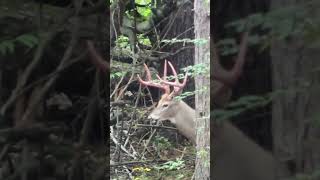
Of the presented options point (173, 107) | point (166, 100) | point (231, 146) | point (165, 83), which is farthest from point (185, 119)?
point (231, 146)

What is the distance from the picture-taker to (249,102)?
0.97 m

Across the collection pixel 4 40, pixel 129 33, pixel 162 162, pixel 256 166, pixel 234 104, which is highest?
pixel 129 33

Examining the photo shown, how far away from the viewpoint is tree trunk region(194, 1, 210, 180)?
4297mm

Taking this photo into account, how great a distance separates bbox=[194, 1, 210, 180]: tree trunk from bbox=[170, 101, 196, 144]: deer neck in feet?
0.31

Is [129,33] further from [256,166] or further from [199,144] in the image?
[256,166]

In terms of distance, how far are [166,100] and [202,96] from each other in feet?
1.05

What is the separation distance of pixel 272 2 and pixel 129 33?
3434 mm

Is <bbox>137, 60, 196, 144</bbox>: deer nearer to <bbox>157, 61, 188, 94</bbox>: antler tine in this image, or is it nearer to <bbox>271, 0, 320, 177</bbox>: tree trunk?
<bbox>157, 61, 188, 94</bbox>: antler tine

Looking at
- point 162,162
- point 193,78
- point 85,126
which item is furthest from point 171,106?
point 85,126

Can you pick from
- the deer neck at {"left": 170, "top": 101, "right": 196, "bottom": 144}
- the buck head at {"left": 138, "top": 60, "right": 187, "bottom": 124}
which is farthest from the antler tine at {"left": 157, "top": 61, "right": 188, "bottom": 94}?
the deer neck at {"left": 170, "top": 101, "right": 196, "bottom": 144}

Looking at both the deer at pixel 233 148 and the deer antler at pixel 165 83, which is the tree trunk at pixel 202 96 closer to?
the deer antler at pixel 165 83

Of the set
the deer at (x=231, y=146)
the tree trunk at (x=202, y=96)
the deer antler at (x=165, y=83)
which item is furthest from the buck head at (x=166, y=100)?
the deer at (x=231, y=146)

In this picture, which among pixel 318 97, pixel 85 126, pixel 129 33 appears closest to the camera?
pixel 318 97

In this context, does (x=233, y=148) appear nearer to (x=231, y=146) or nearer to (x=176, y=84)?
(x=231, y=146)
